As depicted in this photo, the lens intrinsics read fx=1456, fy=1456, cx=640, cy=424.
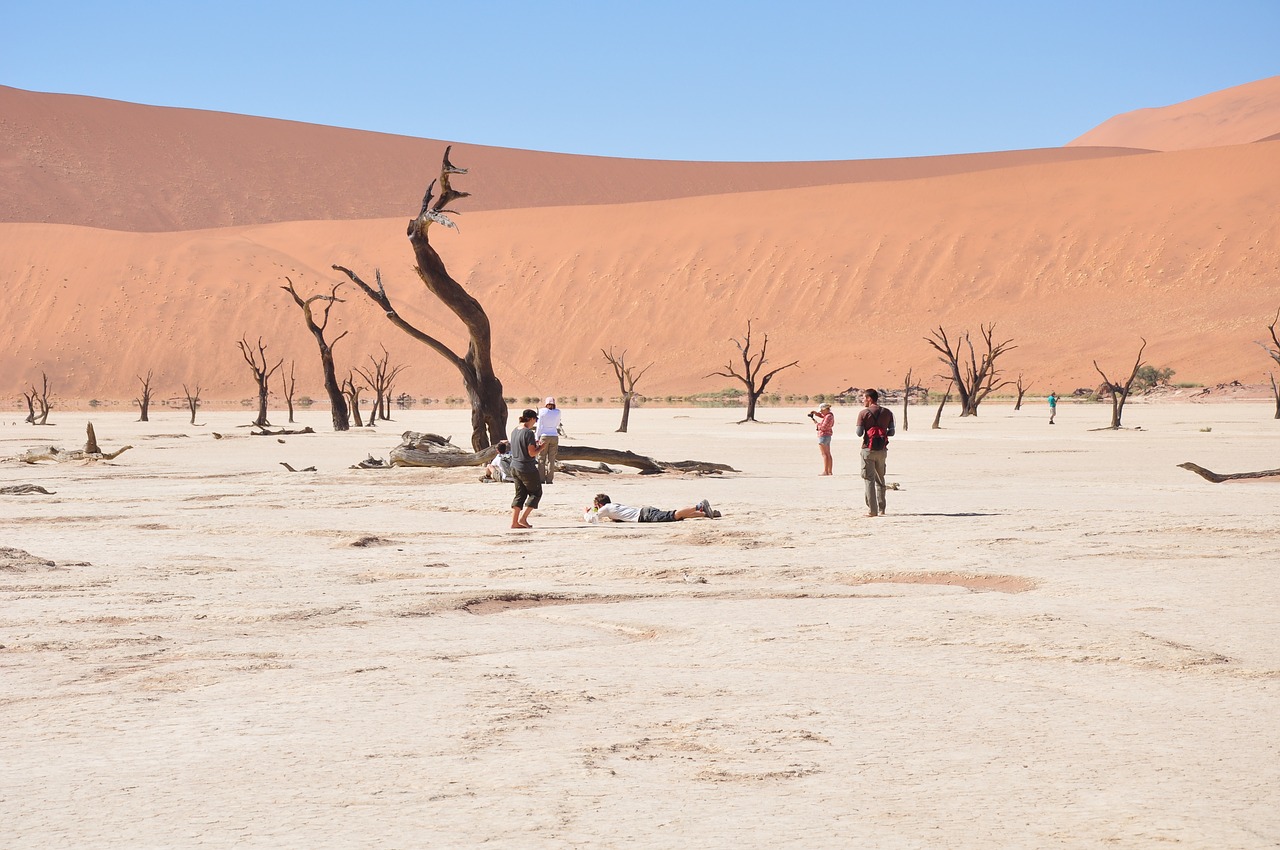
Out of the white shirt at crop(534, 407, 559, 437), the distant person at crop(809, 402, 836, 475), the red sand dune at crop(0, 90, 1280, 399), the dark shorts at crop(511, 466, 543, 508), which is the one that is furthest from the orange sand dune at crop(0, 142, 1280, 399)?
the dark shorts at crop(511, 466, 543, 508)

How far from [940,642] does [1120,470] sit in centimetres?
1666

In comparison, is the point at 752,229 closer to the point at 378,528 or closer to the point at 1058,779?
the point at 378,528

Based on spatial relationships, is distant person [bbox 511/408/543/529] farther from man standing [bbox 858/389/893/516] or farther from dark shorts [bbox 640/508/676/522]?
man standing [bbox 858/389/893/516]

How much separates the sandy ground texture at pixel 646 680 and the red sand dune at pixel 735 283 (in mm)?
70663

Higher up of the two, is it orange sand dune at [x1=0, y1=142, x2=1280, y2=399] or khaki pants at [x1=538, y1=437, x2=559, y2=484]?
orange sand dune at [x1=0, y1=142, x2=1280, y2=399]

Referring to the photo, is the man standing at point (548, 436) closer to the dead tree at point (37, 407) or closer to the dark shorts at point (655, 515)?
the dark shorts at point (655, 515)

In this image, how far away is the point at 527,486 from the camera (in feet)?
48.5

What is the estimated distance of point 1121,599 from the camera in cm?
978

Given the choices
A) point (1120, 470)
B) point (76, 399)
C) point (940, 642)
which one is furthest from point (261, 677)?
point (76, 399)

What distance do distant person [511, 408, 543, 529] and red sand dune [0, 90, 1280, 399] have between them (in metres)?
69.5

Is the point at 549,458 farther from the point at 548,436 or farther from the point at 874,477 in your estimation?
the point at 874,477

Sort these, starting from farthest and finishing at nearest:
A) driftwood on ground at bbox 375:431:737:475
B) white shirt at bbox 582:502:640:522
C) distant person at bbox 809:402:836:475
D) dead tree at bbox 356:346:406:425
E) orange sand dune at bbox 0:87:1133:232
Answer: orange sand dune at bbox 0:87:1133:232 → dead tree at bbox 356:346:406:425 → distant person at bbox 809:402:836:475 → driftwood on ground at bbox 375:431:737:475 → white shirt at bbox 582:502:640:522

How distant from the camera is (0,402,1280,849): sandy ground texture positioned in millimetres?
5039

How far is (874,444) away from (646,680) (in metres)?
8.32
